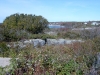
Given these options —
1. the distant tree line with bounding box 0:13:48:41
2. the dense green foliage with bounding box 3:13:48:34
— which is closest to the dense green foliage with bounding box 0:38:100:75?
the distant tree line with bounding box 0:13:48:41

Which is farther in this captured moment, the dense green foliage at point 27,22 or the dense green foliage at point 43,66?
the dense green foliage at point 27,22

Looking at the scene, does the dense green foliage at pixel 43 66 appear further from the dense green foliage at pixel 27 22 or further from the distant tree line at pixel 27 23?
the dense green foliage at pixel 27 22

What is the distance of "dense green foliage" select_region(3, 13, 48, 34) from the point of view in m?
17.2

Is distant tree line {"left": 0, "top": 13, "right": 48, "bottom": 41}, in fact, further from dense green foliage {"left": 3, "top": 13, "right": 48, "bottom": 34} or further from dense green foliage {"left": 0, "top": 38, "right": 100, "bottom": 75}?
dense green foliage {"left": 0, "top": 38, "right": 100, "bottom": 75}

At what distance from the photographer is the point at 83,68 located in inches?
178

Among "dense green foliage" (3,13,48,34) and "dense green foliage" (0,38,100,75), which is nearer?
"dense green foliage" (0,38,100,75)

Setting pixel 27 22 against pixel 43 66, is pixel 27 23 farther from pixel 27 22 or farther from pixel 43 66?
pixel 43 66

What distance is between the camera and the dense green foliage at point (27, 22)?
17.2 metres

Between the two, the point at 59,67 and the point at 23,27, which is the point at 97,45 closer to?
the point at 59,67

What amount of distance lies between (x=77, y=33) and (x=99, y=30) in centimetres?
206

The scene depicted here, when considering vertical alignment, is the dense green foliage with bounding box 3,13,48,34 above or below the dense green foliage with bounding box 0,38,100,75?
above

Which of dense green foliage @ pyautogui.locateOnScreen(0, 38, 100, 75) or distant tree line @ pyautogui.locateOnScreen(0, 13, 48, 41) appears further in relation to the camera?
distant tree line @ pyautogui.locateOnScreen(0, 13, 48, 41)

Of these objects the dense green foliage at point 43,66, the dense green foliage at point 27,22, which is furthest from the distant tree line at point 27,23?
the dense green foliage at point 43,66

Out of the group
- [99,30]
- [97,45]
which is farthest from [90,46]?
[99,30]
